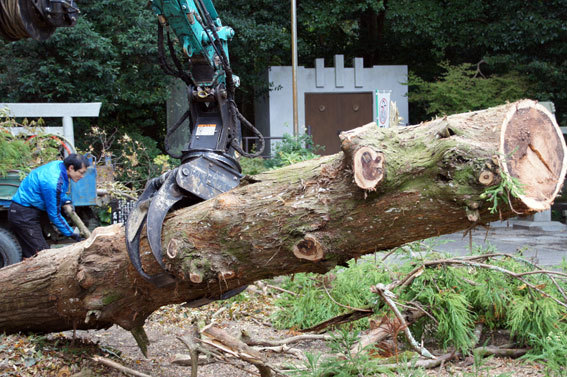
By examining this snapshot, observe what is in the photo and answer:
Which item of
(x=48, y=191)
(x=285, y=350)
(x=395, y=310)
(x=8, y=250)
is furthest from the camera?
(x=8, y=250)

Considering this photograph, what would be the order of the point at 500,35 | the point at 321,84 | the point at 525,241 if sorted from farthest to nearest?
the point at 321,84, the point at 500,35, the point at 525,241

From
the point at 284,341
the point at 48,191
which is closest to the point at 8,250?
the point at 48,191

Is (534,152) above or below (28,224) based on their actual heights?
above

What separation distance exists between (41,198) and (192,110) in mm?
2130

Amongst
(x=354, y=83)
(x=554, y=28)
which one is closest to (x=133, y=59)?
(x=354, y=83)

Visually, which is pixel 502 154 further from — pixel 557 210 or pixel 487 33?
pixel 487 33

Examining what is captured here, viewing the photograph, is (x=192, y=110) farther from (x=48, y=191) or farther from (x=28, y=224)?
(x=28, y=224)

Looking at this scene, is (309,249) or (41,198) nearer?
(309,249)

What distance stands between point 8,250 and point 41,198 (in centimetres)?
101

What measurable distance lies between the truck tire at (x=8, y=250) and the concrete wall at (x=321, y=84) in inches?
350

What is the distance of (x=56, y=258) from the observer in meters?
3.90

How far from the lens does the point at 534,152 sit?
2.66m

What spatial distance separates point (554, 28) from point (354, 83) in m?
4.84

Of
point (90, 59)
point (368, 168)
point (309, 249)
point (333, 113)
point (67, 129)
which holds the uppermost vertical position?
point (90, 59)
